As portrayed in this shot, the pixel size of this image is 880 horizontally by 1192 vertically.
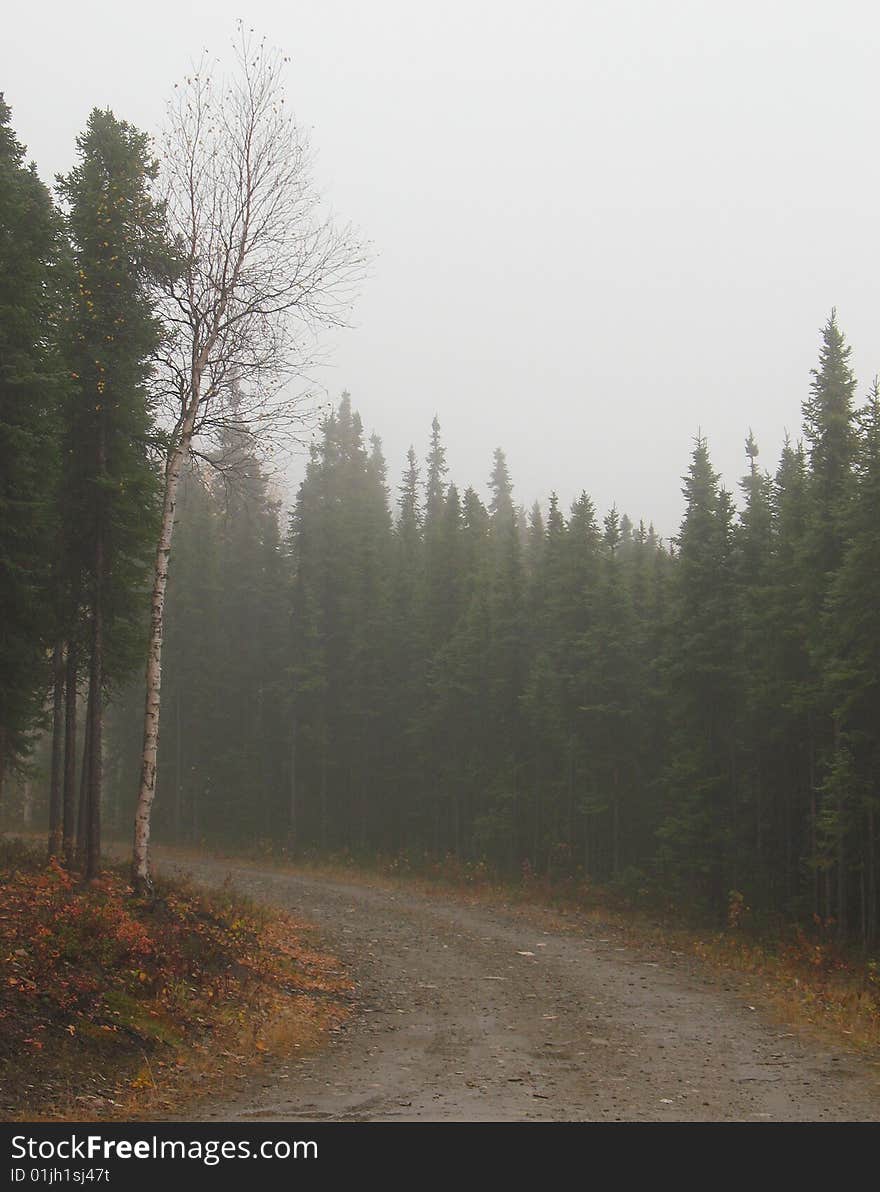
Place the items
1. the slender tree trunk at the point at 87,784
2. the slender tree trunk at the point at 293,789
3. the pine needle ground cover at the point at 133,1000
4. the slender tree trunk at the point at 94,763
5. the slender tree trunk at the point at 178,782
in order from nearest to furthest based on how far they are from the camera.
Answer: the pine needle ground cover at the point at 133,1000
the slender tree trunk at the point at 94,763
the slender tree trunk at the point at 87,784
the slender tree trunk at the point at 293,789
the slender tree trunk at the point at 178,782

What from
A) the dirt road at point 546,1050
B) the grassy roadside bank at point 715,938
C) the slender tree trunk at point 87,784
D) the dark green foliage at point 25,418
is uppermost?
the dark green foliage at point 25,418

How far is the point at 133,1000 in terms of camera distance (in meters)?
11.4

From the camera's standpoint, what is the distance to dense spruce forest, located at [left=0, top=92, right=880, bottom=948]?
19.6m

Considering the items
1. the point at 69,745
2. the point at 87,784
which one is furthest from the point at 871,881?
the point at 69,745

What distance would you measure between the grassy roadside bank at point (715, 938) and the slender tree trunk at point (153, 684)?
1110 cm

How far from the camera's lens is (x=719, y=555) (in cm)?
3147

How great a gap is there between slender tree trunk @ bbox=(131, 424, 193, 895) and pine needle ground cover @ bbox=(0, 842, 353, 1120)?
654 millimetres

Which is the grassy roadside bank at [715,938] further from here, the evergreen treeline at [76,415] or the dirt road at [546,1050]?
the evergreen treeline at [76,415]

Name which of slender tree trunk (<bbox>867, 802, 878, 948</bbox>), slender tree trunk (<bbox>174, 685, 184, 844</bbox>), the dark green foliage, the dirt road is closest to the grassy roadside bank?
the dirt road

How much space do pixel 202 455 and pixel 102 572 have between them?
5.09 metres

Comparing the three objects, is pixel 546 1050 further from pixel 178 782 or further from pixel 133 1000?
pixel 178 782

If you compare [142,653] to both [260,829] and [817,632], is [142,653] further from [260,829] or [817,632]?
[260,829]

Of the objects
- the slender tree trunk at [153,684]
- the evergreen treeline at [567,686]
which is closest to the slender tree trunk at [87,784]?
the slender tree trunk at [153,684]

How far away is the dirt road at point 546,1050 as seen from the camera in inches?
358
